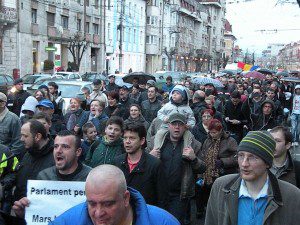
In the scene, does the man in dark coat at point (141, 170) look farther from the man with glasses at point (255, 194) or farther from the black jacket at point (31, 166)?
the man with glasses at point (255, 194)

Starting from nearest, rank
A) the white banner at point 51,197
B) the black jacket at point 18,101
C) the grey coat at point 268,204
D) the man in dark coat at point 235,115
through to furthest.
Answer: the grey coat at point 268,204
the white banner at point 51,197
the man in dark coat at point 235,115
the black jacket at point 18,101

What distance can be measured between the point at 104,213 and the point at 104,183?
0.16m

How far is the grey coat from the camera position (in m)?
3.16

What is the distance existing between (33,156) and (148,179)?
1.22 meters

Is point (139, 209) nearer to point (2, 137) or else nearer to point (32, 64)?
point (2, 137)

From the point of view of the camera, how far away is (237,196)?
330cm

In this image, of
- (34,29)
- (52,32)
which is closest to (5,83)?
(34,29)

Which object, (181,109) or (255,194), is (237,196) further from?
(181,109)

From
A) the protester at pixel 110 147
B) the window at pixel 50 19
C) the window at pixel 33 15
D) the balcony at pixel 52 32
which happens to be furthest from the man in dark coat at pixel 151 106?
the window at pixel 50 19

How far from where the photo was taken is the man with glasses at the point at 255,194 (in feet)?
10.4

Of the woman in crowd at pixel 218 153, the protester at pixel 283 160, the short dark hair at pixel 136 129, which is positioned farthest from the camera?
the woman in crowd at pixel 218 153

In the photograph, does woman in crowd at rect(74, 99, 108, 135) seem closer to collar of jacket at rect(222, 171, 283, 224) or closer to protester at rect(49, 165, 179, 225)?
collar of jacket at rect(222, 171, 283, 224)

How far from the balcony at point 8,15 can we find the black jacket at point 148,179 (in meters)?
30.9

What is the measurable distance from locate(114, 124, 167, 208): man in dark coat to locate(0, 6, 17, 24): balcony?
3065cm
